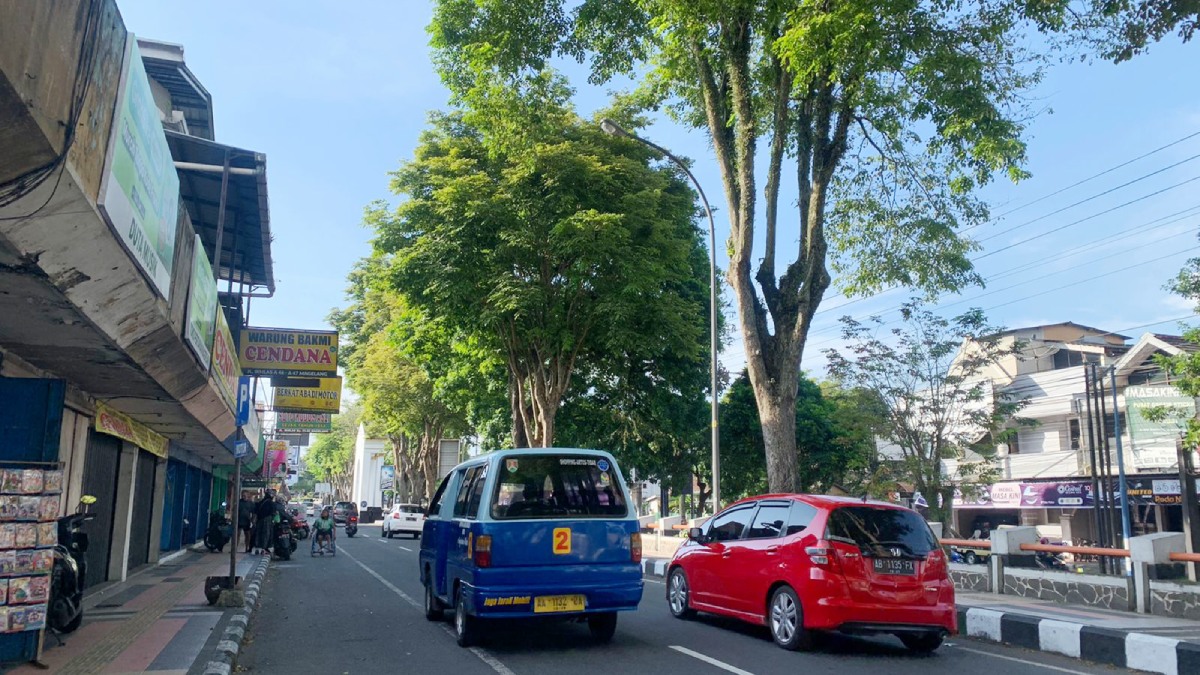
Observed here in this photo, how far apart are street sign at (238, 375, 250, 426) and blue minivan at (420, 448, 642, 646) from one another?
4.32 m

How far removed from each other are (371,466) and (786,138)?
78.5 metres

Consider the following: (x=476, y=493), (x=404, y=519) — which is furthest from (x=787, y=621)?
(x=404, y=519)

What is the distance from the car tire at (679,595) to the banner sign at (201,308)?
6676 millimetres

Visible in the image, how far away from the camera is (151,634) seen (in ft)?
29.7

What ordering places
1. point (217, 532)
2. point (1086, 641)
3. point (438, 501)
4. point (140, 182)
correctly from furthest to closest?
point (217, 532), point (438, 501), point (1086, 641), point (140, 182)

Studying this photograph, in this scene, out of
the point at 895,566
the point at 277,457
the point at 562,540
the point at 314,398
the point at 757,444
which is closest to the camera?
the point at 562,540

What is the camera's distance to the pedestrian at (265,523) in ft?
72.8

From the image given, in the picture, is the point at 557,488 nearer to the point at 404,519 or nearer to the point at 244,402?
the point at 244,402

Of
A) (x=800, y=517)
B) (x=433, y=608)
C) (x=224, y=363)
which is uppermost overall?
(x=224, y=363)

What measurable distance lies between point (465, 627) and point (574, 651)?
1130mm

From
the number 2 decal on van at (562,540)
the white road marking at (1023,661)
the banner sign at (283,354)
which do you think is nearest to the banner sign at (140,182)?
the number 2 decal on van at (562,540)

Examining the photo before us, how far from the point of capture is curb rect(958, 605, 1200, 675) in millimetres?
7678

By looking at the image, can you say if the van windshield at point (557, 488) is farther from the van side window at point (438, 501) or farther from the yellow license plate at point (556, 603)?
the van side window at point (438, 501)

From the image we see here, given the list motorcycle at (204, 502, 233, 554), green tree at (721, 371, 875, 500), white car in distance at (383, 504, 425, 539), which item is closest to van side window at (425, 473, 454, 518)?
motorcycle at (204, 502, 233, 554)
